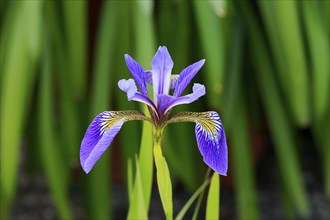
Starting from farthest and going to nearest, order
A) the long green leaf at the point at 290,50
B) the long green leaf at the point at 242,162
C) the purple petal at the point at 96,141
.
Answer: the long green leaf at the point at 242,162 → the long green leaf at the point at 290,50 → the purple petal at the point at 96,141

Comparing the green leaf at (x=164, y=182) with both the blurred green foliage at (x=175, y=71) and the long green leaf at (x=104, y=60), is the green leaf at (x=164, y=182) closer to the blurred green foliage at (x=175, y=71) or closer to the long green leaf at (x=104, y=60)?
the blurred green foliage at (x=175, y=71)

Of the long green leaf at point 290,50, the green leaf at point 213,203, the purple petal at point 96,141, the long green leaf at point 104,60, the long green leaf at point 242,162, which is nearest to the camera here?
the purple petal at point 96,141

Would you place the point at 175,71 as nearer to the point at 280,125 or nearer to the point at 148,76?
the point at 280,125

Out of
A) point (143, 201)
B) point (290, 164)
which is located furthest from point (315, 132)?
point (143, 201)

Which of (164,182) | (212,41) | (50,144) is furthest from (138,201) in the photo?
(50,144)

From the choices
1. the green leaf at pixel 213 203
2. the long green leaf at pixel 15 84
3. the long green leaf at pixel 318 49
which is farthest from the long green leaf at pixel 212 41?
the green leaf at pixel 213 203

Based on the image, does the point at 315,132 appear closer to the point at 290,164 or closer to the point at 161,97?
the point at 290,164

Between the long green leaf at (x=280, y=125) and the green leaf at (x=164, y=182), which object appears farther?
the long green leaf at (x=280, y=125)
